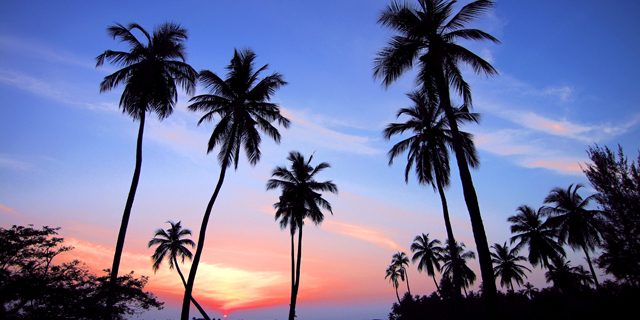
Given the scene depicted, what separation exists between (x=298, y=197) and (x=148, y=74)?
16.3 meters

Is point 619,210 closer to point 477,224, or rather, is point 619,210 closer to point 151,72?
point 477,224

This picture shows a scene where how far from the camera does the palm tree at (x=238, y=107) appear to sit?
19.0 meters

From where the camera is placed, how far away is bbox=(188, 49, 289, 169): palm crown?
19.1 meters

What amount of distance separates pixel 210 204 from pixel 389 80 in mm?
11647

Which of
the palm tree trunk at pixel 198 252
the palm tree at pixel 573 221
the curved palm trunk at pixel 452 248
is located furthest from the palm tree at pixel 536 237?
the palm tree trunk at pixel 198 252

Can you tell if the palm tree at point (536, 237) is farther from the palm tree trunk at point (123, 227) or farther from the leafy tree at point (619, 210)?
the palm tree trunk at point (123, 227)

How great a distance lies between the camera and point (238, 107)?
18688 mm

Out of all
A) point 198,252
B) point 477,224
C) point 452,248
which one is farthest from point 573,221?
point 198,252

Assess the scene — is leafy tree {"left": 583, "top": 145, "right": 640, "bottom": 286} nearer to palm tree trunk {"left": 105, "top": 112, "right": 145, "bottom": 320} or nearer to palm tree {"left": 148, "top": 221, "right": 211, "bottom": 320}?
palm tree trunk {"left": 105, "top": 112, "right": 145, "bottom": 320}

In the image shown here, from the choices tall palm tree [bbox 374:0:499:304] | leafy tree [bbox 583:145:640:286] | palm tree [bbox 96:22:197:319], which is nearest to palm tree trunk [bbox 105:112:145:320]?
palm tree [bbox 96:22:197:319]

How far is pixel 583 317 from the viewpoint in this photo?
14227mm

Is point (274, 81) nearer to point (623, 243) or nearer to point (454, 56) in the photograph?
point (454, 56)

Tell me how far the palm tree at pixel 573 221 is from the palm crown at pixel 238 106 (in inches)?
1136

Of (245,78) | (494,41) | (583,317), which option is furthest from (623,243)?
(245,78)
